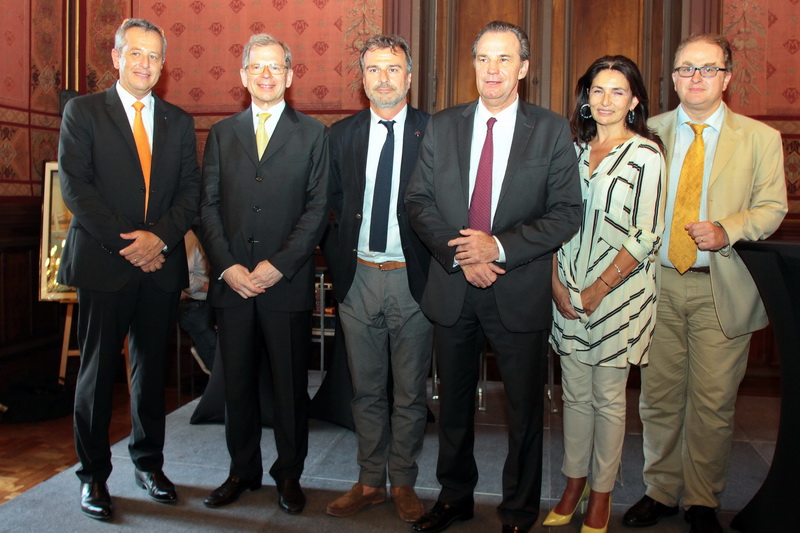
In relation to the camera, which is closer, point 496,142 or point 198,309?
point 496,142

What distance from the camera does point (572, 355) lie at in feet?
8.32

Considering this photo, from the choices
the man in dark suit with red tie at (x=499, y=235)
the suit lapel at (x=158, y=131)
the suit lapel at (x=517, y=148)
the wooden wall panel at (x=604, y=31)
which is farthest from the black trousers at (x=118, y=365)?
the wooden wall panel at (x=604, y=31)

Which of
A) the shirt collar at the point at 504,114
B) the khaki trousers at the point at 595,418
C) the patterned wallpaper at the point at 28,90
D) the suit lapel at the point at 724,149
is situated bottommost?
the khaki trousers at the point at 595,418

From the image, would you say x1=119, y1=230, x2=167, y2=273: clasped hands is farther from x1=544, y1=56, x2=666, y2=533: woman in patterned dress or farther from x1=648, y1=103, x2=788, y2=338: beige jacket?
x1=648, y1=103, x2=788, y2=338: beige jacket

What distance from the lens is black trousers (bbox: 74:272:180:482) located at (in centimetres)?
275

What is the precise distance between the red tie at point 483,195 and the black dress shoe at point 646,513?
1236mm

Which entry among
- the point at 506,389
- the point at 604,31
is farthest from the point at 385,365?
the point at 604,31

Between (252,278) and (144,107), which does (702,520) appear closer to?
(252,278)

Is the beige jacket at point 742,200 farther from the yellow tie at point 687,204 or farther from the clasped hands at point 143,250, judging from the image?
the clasped hands at point 143,250

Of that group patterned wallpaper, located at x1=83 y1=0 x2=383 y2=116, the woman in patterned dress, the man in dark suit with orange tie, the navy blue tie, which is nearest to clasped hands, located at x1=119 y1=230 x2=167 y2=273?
the man in dark suit with orange tie

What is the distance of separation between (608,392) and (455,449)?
58cm

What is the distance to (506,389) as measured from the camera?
252 centimetres

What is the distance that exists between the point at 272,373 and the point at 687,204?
5.60 ft

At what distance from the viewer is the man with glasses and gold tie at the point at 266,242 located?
271cm
